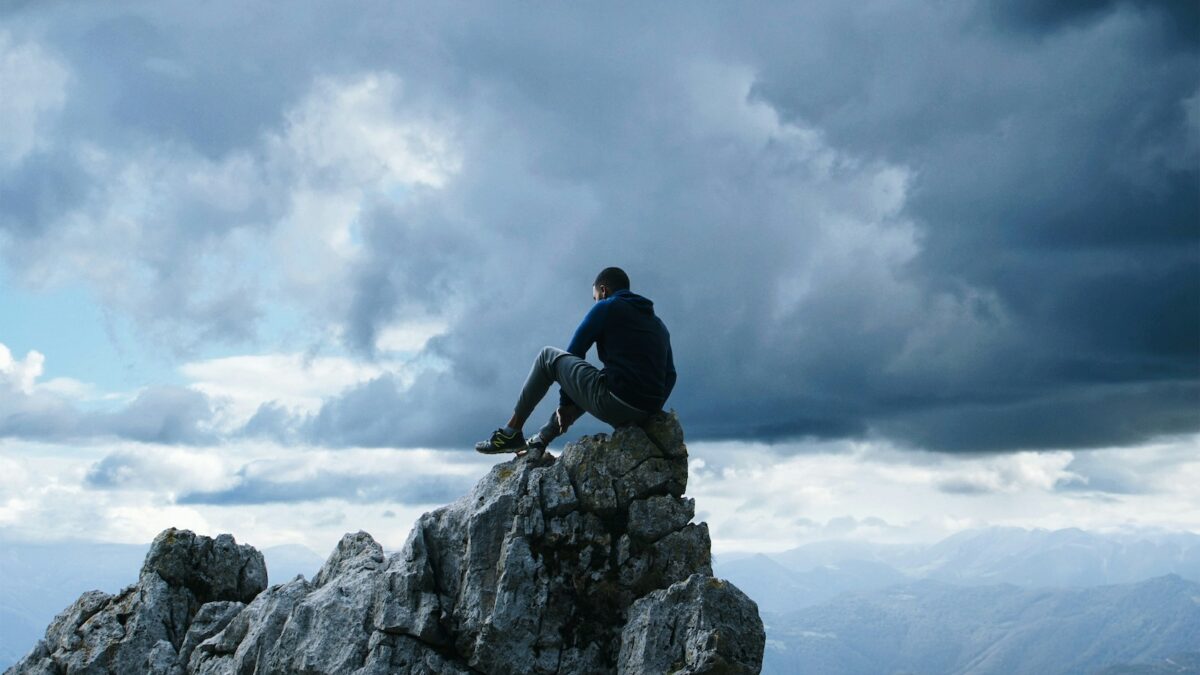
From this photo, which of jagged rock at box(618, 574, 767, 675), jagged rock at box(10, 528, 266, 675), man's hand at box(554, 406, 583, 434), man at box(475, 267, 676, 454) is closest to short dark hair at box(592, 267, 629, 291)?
man at box(475, 267, 676, 454)

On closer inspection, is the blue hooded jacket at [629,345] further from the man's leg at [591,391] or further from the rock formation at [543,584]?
the rock formation at [543,584]

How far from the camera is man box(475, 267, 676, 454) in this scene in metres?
24.0

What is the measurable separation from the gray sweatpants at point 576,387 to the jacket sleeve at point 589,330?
26 cm

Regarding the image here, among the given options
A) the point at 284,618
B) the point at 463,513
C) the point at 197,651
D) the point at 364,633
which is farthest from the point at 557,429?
the point at 197,651

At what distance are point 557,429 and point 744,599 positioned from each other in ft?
24.2

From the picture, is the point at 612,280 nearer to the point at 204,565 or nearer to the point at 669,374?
the point at 669,374

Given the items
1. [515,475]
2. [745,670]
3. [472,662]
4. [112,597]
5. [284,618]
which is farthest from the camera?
[112,597]

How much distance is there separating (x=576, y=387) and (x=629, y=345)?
1.72 metres

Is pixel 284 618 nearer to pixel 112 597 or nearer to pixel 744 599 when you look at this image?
pixel 112 597

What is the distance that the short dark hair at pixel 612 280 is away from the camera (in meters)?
25.0

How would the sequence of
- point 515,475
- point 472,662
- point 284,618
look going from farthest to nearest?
point 284,618, point 515,475, point 472,662

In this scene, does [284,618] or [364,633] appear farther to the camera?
[284,618]

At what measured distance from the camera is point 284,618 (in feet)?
92.0

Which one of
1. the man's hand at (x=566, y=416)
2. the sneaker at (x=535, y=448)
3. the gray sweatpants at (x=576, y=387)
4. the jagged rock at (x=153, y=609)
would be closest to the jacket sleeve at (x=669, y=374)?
the gray sweatpants at (x=576, y=387)
